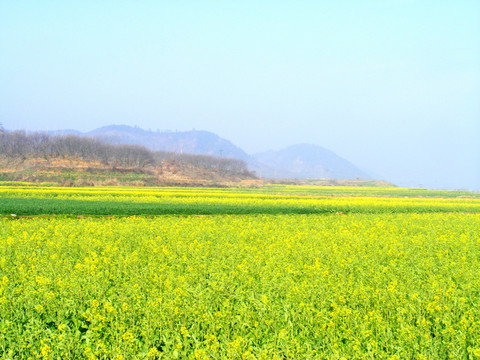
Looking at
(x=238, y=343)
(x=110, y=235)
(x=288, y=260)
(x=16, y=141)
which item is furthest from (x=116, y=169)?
(x=238, y=343)

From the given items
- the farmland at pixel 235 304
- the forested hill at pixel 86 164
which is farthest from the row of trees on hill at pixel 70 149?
the farmland at pixel 235 304

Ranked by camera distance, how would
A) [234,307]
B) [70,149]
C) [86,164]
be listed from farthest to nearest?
[70,149], [86,164], [234,307]

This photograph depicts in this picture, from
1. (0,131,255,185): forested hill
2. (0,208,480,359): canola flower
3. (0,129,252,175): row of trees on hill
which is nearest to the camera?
(0,208,480,359): canola flower

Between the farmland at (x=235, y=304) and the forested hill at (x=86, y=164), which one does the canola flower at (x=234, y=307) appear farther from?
the forested hill at (x=86, y=164)

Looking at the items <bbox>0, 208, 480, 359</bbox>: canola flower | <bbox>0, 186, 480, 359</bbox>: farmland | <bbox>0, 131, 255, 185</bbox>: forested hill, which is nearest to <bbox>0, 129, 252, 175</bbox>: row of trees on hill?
<bbox>0, 131, 255, 185</bbox>: forested hill

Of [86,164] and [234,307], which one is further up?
[86,164]

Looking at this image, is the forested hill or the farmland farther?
the forested hill

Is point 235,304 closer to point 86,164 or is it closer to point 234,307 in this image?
point 234,307

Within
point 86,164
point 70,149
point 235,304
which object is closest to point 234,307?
point 235,304

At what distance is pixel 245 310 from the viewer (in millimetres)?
7672

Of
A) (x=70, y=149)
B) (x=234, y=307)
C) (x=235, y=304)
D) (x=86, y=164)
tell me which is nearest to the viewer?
(x=234, y=307)

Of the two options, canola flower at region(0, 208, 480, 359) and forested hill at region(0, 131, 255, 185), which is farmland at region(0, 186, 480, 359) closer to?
canola flower at region(0, 208, 480, 359)

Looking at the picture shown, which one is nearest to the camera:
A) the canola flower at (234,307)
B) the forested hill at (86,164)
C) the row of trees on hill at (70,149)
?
the canola flower at (234,307)

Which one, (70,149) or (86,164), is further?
(70,149)
